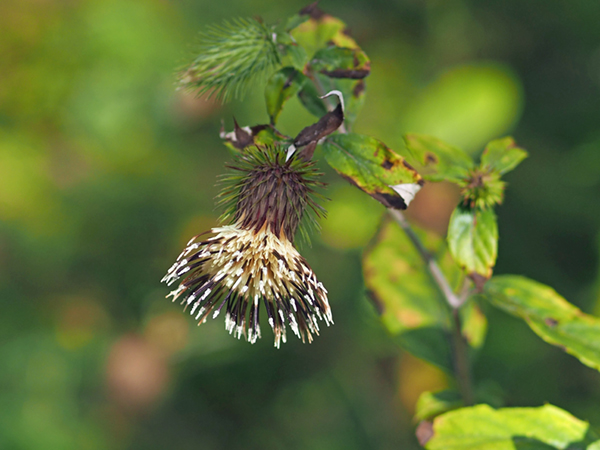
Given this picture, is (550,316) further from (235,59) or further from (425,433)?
(235,59)

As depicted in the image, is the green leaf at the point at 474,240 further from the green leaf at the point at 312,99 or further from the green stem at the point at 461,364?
the green leaf at the point at 312,99

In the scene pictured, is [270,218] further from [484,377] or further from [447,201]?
[447,201]

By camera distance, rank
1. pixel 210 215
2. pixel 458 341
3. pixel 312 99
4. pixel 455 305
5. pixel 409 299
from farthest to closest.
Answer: pixel 210 215 → pixel 409 299 → pixel 458 341 → pixel 455 305 → pixel 312 99

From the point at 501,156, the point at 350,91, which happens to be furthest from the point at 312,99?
the point at 501,156

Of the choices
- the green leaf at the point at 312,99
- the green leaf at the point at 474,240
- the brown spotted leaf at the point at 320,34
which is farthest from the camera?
the brown spotted leaf at the point at 320,34

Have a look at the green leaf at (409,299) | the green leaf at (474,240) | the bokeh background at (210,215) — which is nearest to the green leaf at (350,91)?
the green leaf at (474,240)

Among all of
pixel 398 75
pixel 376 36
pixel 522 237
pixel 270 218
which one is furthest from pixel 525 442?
pixel 376 36
